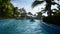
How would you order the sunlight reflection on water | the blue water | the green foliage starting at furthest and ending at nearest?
the green foliage
the sunlight reflection on water
the blue water

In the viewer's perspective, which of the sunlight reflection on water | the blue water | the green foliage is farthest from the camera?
the green foliage

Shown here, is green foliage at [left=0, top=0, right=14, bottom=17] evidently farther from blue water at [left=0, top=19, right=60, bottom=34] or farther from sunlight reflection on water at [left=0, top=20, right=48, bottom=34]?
blue water at [left=0, top=19, right=60, bottom=34]

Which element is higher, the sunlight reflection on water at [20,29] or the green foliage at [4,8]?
the green foliage at [4,8]

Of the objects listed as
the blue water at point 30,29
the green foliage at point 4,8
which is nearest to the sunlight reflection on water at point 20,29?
the blue water at point 30,29

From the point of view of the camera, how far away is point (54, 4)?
19141 mm

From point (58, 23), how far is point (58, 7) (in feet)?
17.4

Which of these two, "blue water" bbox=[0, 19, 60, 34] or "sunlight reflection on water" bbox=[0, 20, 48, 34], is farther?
"sunlight reflection on water" bbox=[0, 20, 48, 34]

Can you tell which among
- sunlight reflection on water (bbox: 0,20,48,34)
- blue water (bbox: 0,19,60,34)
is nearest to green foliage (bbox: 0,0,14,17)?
sunlight reflection on water (bbox: 0,20,48,34)

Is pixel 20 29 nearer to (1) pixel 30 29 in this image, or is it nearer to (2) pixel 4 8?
(1) pixel 30 29

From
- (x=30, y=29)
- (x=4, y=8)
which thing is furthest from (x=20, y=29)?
(x=4, y=8)

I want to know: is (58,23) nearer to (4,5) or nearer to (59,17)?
(59,17)

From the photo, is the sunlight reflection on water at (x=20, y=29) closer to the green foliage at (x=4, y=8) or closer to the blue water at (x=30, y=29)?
the blue water at (x=30, y=29)

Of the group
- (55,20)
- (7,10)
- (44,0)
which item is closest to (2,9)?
(7,10)

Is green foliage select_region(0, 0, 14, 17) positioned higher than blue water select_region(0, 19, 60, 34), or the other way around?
green foliage select_region(0, 0, 14, 17)
